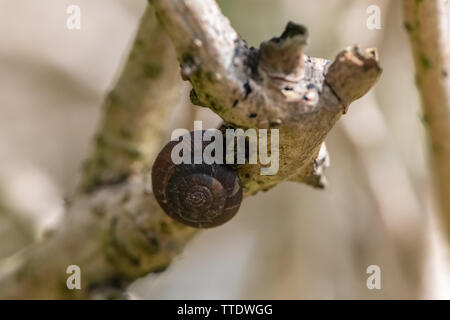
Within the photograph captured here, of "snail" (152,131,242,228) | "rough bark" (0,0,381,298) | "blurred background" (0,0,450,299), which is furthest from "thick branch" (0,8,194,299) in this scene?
"snail" (152,131,242,228)

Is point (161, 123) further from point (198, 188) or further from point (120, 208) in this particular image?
point (198, 188)

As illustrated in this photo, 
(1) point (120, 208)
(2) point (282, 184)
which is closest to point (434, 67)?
(1) point (120, 208)

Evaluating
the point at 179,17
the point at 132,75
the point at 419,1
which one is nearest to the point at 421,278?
the point at 419,1

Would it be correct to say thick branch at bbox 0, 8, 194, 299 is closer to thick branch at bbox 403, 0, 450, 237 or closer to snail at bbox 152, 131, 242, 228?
snail at bbox 152, 131, 242, 228

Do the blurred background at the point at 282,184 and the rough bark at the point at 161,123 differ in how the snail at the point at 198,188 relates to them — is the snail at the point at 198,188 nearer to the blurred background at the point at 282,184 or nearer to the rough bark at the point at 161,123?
the rough bark at the point at 161,123

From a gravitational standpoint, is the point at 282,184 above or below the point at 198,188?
above

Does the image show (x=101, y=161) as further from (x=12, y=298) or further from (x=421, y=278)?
(x=421, y=278)

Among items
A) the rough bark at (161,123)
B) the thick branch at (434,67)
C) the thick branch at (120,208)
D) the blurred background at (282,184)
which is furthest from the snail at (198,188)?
the thick branch at (434,67)
